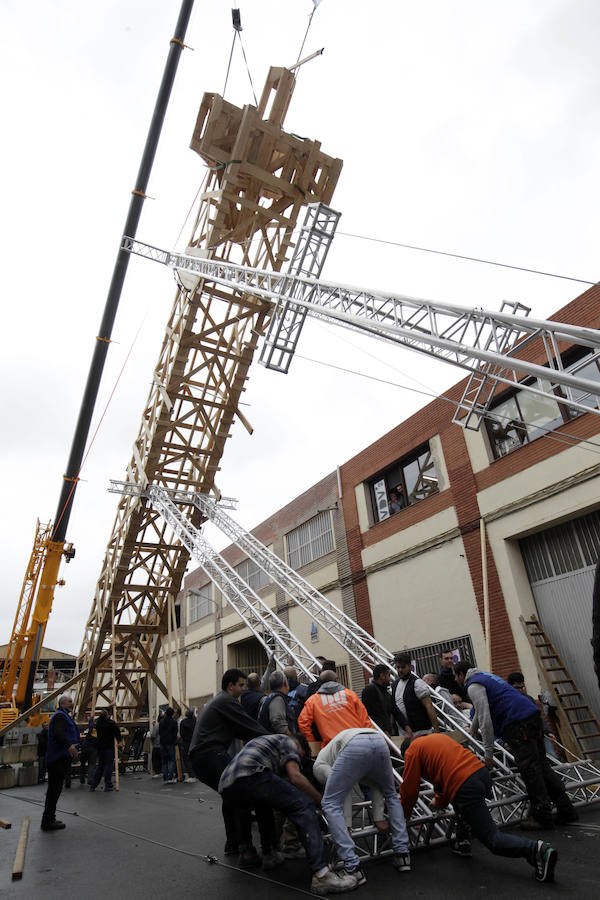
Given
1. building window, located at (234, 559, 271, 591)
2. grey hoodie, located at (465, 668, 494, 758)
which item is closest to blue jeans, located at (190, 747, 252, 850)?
grey hoodie, located at (465, 668, 494, 758)

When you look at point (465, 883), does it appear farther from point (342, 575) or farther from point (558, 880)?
point (342, 575)

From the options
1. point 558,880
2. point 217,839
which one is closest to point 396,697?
point 217,839

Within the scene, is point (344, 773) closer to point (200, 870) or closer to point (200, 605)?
point (200, 870)

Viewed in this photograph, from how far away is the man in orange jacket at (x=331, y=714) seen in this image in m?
5.09

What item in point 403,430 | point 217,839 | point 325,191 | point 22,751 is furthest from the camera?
point 403,430

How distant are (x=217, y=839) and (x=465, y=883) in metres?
3.01

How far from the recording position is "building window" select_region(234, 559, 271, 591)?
2193 centimetres

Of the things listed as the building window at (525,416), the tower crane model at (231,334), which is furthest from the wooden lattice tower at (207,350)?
the building window at (525,416)

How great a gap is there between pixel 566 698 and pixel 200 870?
7886 millimetres

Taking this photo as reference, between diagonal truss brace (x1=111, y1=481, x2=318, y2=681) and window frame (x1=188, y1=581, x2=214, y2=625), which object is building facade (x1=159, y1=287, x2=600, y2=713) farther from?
window frame (x1=188, y1=581, x2=214, y2=625)

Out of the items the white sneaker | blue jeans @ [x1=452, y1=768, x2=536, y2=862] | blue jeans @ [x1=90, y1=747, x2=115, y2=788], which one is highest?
blue jeans @ [x1=90, y1=747, x2=115, y2=788]

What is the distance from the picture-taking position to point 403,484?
15.2 m

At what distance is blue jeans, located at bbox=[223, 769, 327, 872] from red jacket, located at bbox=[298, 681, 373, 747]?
2.32 ft

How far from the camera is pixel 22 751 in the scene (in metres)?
13.6
